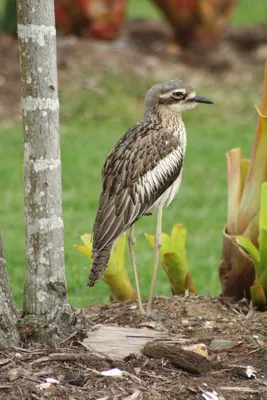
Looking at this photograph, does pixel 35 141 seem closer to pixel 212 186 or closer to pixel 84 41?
pixel 212 186

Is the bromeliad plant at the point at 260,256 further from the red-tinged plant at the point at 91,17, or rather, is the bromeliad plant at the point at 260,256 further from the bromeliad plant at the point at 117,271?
the red-tinged plant at the point at 91,17

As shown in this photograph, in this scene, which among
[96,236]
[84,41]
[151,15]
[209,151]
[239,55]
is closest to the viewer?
[96,236]

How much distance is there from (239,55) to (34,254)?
32.9ft

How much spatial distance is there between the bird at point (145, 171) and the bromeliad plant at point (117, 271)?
0.34ft

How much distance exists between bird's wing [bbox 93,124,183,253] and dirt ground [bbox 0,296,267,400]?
579 millimetres

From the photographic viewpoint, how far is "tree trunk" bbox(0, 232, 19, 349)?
13.7 feet

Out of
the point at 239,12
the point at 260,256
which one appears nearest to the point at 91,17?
the point at 260,256

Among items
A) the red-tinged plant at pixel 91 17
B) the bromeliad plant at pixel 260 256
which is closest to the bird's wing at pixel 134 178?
the bromeliad plant at pixel 260 256

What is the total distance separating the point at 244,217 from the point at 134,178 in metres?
0.89

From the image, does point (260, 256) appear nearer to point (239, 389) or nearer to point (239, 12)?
point (239, 389)

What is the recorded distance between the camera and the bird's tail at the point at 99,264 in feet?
15.1

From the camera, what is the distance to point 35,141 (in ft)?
13.7

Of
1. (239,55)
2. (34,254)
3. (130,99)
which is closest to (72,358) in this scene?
(34,254)

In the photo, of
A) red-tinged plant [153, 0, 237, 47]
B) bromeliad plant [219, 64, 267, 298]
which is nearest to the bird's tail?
bromeliad plant [219, 64, 267, 298]
